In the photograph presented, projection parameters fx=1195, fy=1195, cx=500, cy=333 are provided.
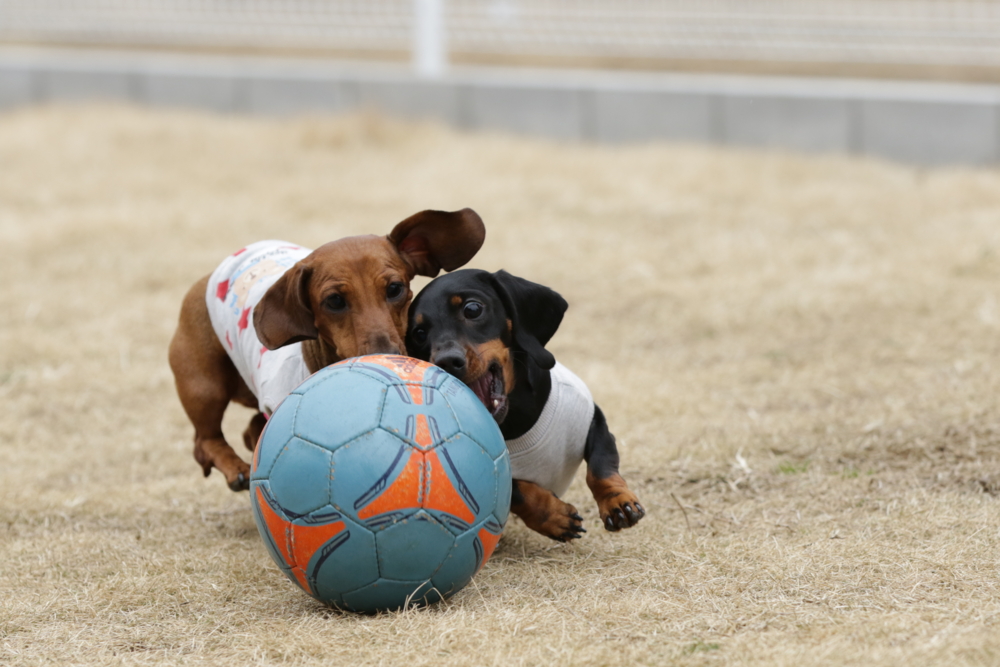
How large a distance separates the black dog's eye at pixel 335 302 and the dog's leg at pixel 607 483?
34.0 inches

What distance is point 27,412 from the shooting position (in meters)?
5.77

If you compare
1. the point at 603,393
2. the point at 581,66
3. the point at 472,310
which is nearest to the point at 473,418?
the point at 472,310

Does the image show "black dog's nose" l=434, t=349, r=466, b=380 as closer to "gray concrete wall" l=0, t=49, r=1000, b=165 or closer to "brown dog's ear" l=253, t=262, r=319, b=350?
"brown dog's ear" l=253, t=262, r=319, b=350

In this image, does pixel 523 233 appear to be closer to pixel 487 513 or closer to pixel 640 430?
pixel 640 430

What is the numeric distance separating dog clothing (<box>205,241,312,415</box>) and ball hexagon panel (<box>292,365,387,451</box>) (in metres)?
0.62

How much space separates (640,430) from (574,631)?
220 cm

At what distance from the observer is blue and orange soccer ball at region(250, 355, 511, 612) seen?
9.55 ft

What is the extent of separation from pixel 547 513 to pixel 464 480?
0.55 m

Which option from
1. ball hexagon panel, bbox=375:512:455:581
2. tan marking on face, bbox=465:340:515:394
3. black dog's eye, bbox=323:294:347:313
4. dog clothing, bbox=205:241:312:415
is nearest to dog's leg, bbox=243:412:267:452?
dog clothing, bbox=205:241:312:415

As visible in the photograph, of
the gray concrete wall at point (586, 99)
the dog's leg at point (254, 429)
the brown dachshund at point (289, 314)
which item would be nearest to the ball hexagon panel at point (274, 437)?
the brown dachshund at point (289, 314)

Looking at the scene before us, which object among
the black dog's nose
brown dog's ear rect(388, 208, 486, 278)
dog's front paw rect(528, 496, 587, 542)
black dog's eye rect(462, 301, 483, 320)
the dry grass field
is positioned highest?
brown dog's ear rect(388, 208, 486, 278)

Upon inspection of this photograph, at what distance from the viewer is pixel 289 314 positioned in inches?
141

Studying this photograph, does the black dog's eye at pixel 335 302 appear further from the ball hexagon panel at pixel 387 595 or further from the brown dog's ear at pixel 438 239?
the ball hexagon panel at pixel 387 595

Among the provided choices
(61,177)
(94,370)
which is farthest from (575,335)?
(61,177)
